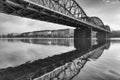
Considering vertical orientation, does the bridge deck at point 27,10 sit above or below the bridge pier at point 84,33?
above

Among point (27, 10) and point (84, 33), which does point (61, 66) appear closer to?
point (27, 10)

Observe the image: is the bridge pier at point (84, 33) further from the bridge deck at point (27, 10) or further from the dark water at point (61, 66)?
the dark water at point (61, 66)

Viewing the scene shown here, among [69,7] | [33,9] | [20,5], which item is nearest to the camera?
[20,5]

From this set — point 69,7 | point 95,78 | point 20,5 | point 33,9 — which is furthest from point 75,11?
point 95,78

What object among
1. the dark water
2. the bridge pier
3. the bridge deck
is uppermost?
the bridge deck

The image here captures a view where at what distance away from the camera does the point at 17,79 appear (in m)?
8.25

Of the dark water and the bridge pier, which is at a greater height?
the bridge pier

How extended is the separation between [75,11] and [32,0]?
3084 centimetres

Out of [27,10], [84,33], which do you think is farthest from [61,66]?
[84,33]

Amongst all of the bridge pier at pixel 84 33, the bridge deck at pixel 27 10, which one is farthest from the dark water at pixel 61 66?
the bridge pier at pixel 84 33

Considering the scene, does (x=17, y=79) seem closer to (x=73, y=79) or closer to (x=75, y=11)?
(x=73, y=79)

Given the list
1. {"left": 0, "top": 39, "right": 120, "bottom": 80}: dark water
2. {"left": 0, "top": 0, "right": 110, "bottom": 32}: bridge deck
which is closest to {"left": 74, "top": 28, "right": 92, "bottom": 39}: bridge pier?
{"left": 0, "top": 0, "right": 110, "bottom": 32}: bridge deck

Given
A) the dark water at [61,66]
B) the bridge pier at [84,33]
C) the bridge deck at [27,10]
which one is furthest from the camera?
the bridge pier at [84,33]

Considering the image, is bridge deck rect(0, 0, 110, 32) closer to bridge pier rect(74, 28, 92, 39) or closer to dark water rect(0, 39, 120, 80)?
dark water rect(0, 39, 120, 80)
